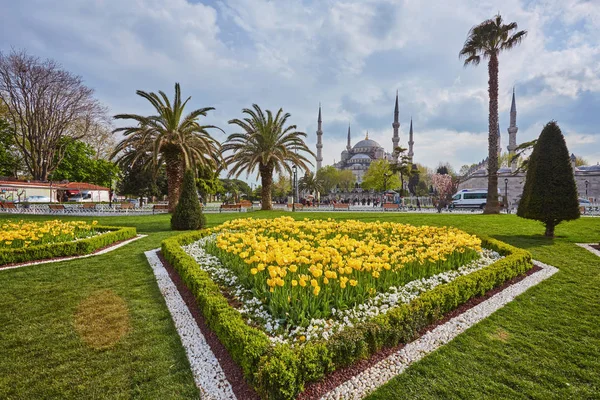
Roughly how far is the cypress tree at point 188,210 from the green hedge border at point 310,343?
7143 mm

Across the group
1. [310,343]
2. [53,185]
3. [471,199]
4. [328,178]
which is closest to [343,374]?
[310,343]

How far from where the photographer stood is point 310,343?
2.91 metres

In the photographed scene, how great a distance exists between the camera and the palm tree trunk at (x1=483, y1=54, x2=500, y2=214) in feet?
60.3

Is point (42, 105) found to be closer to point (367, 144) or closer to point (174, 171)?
point (174, 171)

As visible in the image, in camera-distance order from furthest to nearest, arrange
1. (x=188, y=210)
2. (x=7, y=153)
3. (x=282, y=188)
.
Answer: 1. (x=282, y=188)
2. (x=7, y=153)
3. (x=188, y=210)

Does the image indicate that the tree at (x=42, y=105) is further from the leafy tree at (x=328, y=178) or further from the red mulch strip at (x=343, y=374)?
the leafy tree at (x=328, y=178)

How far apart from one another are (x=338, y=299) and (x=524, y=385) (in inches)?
79.5

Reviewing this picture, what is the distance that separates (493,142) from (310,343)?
20667mm

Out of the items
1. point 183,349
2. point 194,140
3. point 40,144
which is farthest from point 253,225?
point 40,144

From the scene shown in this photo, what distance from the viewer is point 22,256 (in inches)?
278

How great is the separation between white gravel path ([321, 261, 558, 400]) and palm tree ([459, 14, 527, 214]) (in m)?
15.6

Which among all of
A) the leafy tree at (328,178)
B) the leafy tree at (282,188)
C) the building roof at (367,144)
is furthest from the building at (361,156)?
the leafy tree at (282,188)

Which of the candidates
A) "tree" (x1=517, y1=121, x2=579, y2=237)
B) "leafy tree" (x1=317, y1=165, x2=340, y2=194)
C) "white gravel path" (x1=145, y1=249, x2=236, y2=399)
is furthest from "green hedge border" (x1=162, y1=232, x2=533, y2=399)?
"leafy tree" (x1=317, y1=165, x2=340, y2=194)

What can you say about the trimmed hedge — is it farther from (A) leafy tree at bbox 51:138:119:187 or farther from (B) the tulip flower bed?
(A) leafy tree at bbox 51:138:119:187
